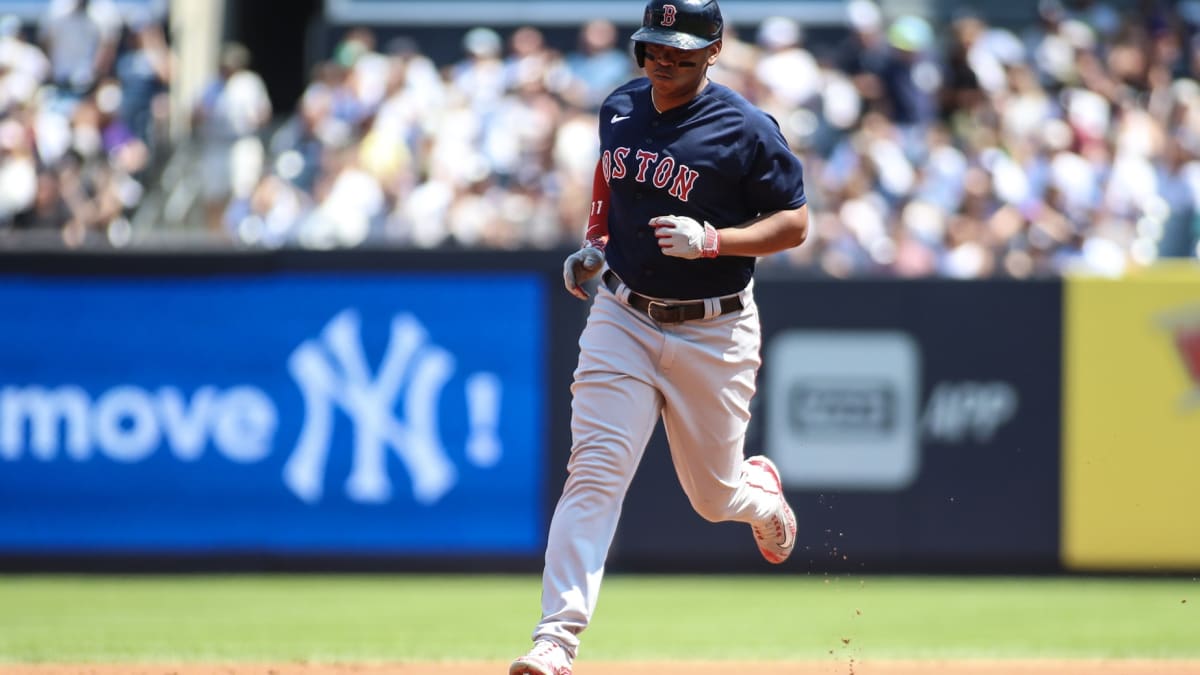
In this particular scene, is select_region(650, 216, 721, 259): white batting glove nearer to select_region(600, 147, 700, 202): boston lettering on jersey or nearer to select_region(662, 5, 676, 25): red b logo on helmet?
select_region(600, 147, 700, 202): boston lettering on jersey

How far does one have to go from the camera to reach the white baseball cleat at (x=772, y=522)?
613 centimetres

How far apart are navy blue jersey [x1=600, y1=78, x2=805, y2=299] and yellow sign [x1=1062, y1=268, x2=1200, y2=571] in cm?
565

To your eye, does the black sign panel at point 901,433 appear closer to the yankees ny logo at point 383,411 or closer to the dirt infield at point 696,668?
the yankees ny logo at point 383,411

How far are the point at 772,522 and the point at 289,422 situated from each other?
208 inches

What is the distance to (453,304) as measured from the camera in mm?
10844

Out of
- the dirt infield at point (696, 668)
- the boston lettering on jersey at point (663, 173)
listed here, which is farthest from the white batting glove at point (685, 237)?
the dirt infield at point (696, 668)

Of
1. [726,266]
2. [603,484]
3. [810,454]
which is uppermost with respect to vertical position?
[726,266]

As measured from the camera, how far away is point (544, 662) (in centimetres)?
512

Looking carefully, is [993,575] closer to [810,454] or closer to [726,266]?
[810,454]

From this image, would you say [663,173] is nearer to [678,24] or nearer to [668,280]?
[668,280]

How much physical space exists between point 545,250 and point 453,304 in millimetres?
682

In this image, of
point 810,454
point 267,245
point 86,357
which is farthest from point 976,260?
point 86,357

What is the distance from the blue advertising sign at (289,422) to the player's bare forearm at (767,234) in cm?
543

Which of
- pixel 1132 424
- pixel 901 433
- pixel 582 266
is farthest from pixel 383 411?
pixel 582 266
